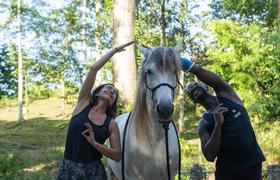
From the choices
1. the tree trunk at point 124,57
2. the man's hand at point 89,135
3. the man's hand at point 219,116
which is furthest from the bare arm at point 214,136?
the tree trunk at point 124,57

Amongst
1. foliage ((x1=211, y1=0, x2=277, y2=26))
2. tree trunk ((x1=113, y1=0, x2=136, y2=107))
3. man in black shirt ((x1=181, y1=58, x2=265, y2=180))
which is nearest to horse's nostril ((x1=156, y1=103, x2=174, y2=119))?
man in black shirt ((x1=181, y1=58, x2=265, y2=180))

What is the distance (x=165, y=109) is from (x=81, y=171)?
782 mm

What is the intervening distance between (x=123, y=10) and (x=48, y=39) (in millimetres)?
7592

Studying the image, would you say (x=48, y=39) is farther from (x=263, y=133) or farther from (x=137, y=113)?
(x=137, y=113)

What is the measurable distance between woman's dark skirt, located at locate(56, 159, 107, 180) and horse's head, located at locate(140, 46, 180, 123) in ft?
2.01

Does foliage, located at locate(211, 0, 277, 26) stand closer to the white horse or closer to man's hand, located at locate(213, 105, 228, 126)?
the white horse

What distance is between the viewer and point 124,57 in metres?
6.91

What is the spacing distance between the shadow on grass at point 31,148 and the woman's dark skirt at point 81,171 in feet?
10.3

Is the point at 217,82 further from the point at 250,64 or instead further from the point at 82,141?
the point at 250,64

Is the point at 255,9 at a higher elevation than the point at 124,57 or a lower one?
higher

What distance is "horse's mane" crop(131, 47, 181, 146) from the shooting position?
10.5 feet

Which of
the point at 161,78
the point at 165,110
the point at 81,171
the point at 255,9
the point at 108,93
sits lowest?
the point at 81,171

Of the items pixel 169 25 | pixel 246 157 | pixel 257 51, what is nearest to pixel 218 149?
pixel 246 157

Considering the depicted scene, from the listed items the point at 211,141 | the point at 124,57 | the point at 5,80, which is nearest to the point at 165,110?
the point at 211,141
